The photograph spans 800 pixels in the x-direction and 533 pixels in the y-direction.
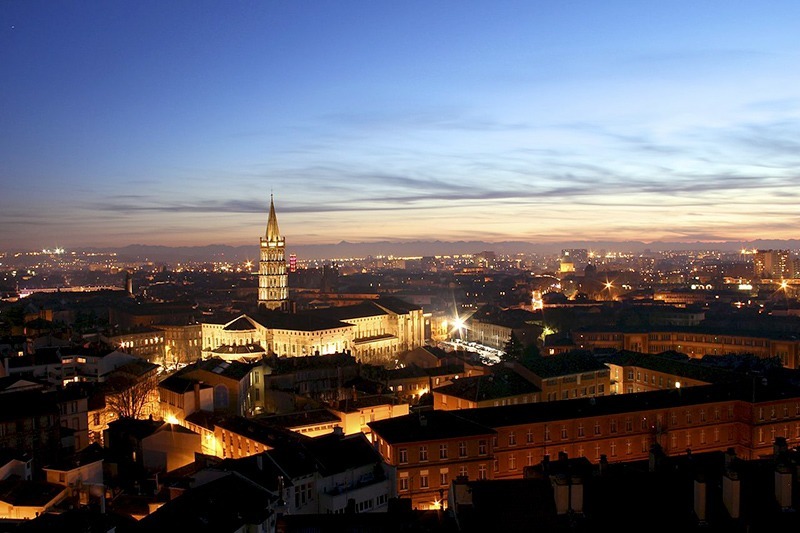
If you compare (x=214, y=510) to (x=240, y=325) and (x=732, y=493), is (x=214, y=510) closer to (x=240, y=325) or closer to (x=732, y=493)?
(x=732, y=493)

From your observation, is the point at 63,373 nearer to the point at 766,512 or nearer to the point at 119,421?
the point at 119,421

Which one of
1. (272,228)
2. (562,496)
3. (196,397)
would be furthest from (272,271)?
(562,496)

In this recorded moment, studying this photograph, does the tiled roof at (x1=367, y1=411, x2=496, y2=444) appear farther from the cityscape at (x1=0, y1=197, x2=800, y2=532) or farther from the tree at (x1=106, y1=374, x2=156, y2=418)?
the tree at (x1=106, y1=374, x2=156, y2=418)

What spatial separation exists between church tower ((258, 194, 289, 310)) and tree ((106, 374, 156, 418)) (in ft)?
148

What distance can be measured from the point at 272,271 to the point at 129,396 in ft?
167

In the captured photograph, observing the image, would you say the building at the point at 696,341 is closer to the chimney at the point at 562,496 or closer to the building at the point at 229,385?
the building at the point at 229,385

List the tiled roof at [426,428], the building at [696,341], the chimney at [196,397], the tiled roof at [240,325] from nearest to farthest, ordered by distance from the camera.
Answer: the tiled roof at [426,428]
the chimney at [196,397]
the building at [696,341]
the tiled roof at [240,325]

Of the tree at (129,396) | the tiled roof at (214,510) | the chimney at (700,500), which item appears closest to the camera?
the chimney at (700,500)

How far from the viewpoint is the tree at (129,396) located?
39625mm

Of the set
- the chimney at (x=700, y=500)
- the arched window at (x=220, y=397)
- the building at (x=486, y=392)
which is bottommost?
the arched window at (x=220, y=397)

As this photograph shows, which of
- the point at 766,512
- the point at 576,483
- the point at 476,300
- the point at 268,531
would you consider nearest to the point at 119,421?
the point at 268,531

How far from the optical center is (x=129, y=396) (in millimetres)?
40531

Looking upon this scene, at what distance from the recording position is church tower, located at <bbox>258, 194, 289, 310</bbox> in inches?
3558

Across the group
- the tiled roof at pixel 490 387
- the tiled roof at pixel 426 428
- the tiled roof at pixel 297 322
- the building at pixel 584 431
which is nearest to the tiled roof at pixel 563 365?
the tiled roof at pixel 490 387
